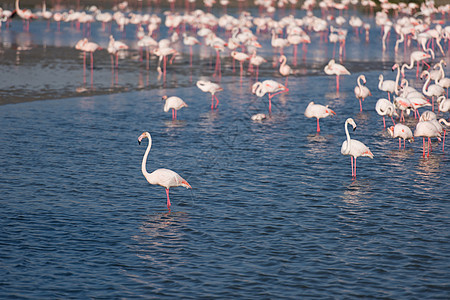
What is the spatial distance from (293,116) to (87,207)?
963 cm

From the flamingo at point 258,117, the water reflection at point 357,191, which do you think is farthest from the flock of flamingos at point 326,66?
the water reflection at point 357,191

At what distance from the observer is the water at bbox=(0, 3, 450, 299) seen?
959 cm

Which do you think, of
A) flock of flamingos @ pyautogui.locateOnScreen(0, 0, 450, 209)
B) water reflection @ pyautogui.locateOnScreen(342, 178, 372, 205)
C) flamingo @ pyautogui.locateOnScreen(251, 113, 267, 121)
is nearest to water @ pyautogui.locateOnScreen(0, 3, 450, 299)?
water reflection @ pyautogui.locateOnScreen(342, 178, 372, 205)

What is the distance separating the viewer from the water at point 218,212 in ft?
31.5

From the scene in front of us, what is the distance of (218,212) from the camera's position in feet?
40.3

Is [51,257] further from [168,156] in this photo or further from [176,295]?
[168,156]

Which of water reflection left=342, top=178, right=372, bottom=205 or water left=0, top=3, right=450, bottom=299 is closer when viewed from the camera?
water left=0, top=3, right=450, bottom=299

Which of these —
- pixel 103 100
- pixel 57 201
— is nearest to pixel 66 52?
pixel 103 100

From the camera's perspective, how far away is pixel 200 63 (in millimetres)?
31984

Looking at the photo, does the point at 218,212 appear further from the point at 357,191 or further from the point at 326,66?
the point at 326,66

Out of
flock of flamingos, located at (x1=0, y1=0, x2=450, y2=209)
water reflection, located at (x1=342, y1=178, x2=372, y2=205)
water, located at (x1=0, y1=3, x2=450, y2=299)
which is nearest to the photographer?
water, located at (x1=0, y1=3, x2=450, y2=299)

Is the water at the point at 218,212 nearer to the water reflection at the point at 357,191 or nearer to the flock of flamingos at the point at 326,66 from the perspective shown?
the water reflection at the point at 357,191

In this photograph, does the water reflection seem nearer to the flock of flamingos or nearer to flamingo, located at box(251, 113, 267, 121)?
the flock of flamingos

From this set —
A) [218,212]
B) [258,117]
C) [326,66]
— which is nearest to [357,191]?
[218,212]
